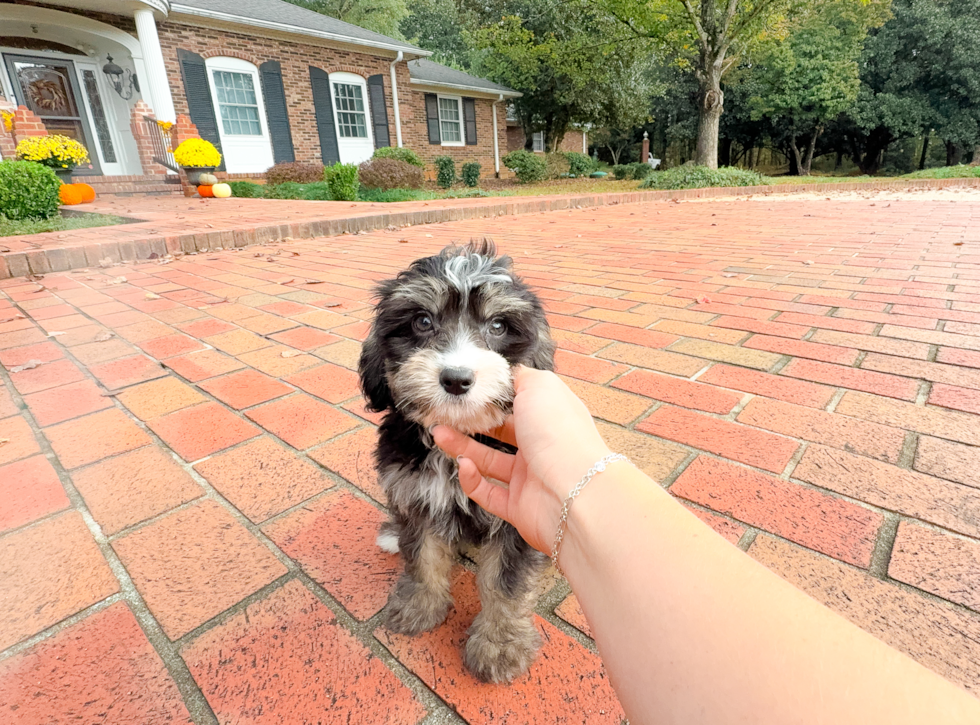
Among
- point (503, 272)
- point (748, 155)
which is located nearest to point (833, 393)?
point (503, 272)

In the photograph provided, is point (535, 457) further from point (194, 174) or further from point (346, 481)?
point (194, 174)

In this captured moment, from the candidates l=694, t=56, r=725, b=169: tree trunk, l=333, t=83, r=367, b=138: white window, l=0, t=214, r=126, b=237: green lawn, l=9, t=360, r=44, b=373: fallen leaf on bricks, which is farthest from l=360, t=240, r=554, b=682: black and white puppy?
l=333, t=83, r=367, b=138: white window

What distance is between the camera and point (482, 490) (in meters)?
1.45

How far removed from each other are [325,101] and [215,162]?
746cm

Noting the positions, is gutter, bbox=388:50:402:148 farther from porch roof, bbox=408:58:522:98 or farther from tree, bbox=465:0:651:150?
tree, bbox=465:0:651:150

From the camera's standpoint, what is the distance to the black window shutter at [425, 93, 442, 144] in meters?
25.8

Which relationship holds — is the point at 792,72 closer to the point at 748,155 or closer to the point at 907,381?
the point at 748,155

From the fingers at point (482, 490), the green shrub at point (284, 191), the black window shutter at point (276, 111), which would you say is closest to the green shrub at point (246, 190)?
the green shrub at point (284, 191)

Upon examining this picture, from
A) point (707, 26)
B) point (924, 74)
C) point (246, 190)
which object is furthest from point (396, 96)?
point (924, 74)

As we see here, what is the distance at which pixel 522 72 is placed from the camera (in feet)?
86.6

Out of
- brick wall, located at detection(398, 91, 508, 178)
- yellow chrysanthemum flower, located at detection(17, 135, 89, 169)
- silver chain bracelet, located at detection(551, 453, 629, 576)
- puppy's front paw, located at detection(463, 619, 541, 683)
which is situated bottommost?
puppy's front paw, located at detection(463, 619, 541, 683)

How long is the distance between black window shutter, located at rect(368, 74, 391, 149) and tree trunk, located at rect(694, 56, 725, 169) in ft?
42.9

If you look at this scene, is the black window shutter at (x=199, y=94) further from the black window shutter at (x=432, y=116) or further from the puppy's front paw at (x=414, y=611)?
the puppy's front paw at (x=414, y=611)

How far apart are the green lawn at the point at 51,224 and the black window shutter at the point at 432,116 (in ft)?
62.7
